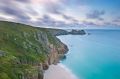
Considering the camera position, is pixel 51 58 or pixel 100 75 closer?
pixel 100 75

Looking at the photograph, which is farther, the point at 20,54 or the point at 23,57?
the point at 20,54

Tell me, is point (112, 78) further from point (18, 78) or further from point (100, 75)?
point (18, 78)

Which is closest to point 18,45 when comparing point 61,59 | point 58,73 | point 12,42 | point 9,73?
point 12,42

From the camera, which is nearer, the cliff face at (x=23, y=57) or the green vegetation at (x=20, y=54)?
the green vegetation at (x=20, y=54)

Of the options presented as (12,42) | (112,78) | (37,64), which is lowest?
(112,78)

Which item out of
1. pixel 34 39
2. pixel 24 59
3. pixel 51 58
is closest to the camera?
pixel 24 59

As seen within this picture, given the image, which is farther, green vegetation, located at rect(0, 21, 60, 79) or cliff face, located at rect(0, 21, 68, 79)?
cliff face, located at rect(0, 21, 68, 79)

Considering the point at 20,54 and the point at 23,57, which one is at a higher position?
the point at 20,54

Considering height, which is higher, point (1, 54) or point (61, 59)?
point (1, 54)

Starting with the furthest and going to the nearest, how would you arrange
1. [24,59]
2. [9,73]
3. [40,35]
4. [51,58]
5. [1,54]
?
[40,35] < [51,58] < [24,59] < [1,54] < [9,73]

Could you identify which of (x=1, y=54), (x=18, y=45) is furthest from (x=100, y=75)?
(x=1, y=54)
